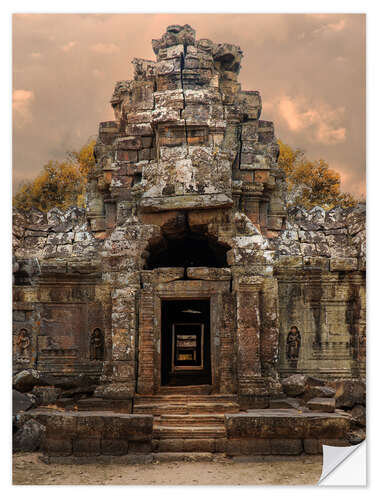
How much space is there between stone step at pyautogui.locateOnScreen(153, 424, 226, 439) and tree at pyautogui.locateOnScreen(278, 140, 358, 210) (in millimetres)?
4516

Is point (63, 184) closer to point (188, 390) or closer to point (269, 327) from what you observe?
point (188, 390)

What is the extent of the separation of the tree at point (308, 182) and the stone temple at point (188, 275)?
1.09 m

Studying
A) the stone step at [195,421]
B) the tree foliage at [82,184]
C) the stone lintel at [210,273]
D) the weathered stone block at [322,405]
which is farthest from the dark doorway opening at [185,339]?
the tree foliage at [82,184]

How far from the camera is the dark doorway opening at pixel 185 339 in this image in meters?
11.8

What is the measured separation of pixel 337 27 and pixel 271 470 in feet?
18.7

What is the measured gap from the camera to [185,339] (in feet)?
54.0

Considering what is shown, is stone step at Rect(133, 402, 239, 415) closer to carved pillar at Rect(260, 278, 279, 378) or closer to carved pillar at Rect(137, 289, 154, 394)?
carved pillar at Rect(137, 289, 154, 394)

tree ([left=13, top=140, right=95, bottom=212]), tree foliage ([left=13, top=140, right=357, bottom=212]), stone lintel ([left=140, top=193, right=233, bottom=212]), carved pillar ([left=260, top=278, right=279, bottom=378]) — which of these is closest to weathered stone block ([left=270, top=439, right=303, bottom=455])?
carved pillar ([left=260, top=278, right=279, bottom=378])

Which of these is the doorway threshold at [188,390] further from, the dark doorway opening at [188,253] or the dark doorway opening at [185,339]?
the dark doorway opening at [188,253]

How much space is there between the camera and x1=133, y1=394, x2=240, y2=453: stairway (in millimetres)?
7836

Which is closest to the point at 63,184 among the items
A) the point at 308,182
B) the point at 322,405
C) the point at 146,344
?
the point at 308,182

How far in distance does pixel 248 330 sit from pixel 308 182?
5464mm
